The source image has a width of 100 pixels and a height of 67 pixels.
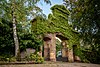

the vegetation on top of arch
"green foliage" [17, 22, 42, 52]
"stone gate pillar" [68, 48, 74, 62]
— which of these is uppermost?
the vegetation on top of arch

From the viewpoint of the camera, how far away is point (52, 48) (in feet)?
81.1

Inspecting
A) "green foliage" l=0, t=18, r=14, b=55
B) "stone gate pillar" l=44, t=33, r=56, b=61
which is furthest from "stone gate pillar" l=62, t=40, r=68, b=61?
"green foliage" l=0, t=18, r=14, b=55

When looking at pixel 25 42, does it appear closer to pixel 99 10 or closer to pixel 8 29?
pixel 8 29

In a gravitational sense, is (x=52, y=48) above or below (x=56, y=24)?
below

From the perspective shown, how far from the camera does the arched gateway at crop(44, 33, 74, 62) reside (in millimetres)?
24594

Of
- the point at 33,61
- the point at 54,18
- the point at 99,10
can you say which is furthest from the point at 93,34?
the point at 54,18

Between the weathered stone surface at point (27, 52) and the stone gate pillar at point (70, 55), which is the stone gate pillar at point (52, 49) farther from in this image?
the weathered stone surface at point (27, 52)

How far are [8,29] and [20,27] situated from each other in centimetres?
159

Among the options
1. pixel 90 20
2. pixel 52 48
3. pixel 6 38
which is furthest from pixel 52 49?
pixel 90 20

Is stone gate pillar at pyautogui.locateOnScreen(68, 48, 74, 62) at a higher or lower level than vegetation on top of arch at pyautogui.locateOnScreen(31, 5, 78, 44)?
lower

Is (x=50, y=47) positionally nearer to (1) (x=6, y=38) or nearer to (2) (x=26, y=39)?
(2) (x=26, y=39)

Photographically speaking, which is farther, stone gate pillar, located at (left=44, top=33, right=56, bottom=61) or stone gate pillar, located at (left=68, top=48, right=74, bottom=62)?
stone gate pillar, located at (left=68, top=48, right=74, bottom=62)

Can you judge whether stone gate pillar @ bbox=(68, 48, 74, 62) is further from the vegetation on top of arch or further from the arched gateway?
the vegetation on top of arch

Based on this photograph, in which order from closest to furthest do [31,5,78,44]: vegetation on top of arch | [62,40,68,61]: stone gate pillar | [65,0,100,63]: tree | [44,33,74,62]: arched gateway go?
[65,0,100,63]: tree → [44,33,74,62]: arched gateway → [31,5,78,44]: vegetation on top of arch → [62,40,68,61]: stone gate pillar
